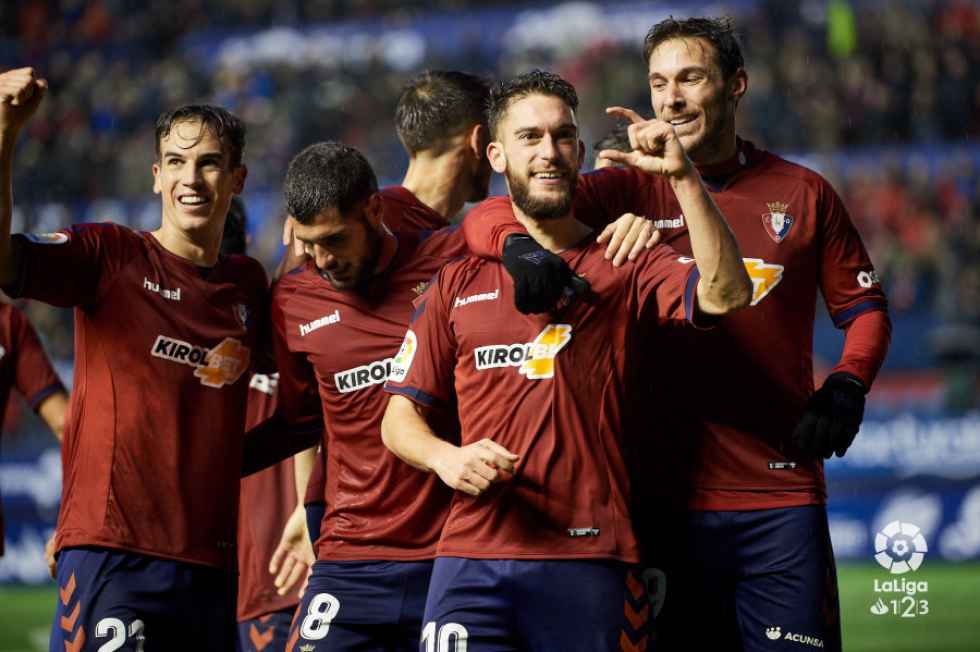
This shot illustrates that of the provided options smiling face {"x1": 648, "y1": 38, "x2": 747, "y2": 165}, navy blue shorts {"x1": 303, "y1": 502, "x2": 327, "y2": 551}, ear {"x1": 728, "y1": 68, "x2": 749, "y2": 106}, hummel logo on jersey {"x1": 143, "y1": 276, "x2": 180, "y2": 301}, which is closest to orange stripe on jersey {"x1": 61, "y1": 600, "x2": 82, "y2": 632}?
navy blue shorts {"x1": 303, "y1": 502, "x2": 327, "y2": 551}

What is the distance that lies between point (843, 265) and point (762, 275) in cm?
33

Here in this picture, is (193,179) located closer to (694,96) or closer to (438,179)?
(438,179)

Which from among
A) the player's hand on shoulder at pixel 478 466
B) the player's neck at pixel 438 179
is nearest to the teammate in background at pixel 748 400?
the player's hand on shoulder at pixel 478 466

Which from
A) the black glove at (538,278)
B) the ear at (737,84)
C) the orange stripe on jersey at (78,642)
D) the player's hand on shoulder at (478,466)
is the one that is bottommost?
the orange stripe on jersey at (78,642)

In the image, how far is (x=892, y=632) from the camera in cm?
1056

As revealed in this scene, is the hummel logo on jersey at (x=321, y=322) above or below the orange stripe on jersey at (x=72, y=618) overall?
above

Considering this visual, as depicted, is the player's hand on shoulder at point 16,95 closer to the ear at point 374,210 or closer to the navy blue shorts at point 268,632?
the ear at point 374,210

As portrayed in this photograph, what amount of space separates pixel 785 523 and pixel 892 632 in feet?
21.9

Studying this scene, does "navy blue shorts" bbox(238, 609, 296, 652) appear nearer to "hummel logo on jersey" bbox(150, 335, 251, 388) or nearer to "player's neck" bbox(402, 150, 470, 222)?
"hummel logo on jersey" bbox(150, 335, 251, 388)

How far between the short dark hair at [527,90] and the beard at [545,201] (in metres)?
0.25

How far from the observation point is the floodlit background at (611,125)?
39.2 ft

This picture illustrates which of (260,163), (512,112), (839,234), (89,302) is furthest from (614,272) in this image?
(260,163)

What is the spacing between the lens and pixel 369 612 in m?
4.57

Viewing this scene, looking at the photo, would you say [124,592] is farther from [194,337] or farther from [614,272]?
[614,272]
